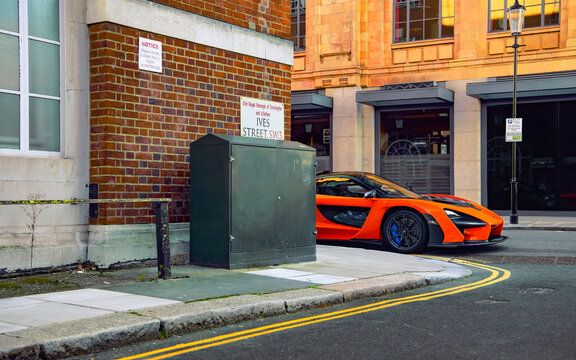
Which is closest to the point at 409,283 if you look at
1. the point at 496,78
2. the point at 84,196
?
the point at 84,196

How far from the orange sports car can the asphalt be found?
1.65m

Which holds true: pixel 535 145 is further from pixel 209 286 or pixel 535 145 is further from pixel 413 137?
pixel 209 286

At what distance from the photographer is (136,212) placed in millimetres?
8609

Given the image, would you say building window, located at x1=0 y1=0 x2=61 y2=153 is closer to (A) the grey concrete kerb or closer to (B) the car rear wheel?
(A) the grey concrete kerb

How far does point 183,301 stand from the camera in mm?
6168

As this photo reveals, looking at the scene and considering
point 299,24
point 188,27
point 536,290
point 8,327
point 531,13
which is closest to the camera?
point 8,327

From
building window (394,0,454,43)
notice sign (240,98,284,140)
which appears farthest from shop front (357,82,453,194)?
notice sign (240,98,284,140)

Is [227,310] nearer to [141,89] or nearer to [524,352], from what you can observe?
[524,352]

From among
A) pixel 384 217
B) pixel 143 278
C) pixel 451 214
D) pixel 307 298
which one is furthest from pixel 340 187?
pixel 307 298

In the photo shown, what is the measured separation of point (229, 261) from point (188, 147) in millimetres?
1882

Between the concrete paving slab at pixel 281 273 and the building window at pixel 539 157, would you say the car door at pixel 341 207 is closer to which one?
the concrete paving slab at pixel 281 273

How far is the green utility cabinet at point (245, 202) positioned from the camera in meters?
8.47

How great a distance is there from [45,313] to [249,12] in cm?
613

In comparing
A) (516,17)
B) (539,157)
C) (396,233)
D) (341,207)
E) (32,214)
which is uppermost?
(516,17)
